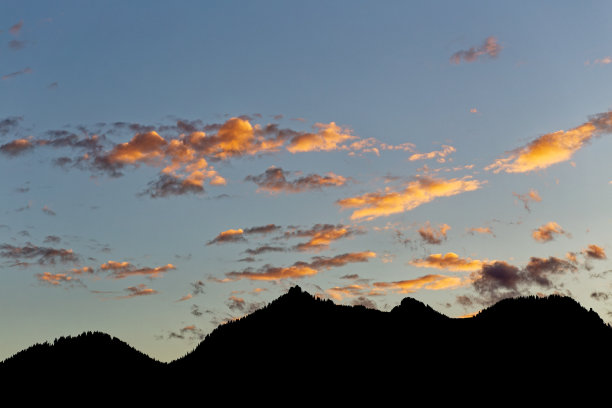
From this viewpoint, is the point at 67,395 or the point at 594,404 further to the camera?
the point at 67,395

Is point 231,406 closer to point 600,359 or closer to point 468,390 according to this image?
point 468,390

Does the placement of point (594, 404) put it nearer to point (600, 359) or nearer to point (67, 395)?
point (600, 359)

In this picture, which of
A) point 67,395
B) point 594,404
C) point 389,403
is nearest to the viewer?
point 594,404

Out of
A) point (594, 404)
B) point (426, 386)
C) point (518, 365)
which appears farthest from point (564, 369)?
point (426, 386)

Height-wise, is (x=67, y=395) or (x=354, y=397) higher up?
(x=67, y=395)

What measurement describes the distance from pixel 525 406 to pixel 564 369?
27458 mm

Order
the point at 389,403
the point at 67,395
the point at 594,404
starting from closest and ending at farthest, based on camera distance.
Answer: the point at 594,404, the point at 389,403, the point at 67,395

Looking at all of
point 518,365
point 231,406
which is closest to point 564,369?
point 518,365

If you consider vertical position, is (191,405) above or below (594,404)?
above

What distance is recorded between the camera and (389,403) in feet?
604

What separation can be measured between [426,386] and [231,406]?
5954 centimetres

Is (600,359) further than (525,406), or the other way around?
(600,359)

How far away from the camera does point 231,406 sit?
18888 cm

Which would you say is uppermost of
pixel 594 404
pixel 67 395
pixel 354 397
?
pixel 67 395
